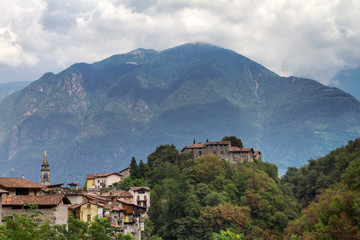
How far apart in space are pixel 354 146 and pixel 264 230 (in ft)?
128

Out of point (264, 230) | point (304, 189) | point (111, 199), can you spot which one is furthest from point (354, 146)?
point (111, 199)

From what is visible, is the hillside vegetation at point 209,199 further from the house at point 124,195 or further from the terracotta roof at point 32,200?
the terracotta roof at point 32,200

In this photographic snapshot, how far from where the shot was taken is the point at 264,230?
96.7 metres

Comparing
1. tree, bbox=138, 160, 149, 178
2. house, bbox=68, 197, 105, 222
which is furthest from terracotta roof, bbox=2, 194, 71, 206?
tree, bbox=138, 160, 149, 178

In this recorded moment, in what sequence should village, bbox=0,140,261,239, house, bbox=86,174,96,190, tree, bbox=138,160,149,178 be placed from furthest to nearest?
1. house, bbox=86,174,96,190
2. tree, bbox=138,160,149,178
3. village, bbox=0,140,261,239

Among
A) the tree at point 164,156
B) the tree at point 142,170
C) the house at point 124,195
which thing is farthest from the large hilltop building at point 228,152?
the house at point 124,195

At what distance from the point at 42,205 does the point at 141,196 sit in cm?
5213

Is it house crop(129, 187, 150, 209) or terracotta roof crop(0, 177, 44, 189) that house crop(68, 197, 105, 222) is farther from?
house crop(129, 187, 150, 209)

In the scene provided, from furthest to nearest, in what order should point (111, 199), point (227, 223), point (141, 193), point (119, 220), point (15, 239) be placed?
point (141, 193) → point (227, 223) → point (111, 199) → point (119, 220) → point (15, 239)

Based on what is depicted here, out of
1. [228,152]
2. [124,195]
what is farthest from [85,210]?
[228,152]

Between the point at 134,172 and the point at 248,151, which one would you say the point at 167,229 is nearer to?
the point at 134,172

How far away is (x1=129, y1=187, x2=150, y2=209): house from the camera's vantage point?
10294cm

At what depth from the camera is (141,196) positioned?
104 m

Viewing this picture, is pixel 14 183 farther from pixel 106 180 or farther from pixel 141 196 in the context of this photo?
pixel 106 180
